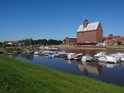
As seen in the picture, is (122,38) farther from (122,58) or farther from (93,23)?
(122,58)

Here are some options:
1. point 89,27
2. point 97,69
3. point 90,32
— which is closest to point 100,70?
point 97,69

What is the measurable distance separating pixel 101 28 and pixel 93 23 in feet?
36.0

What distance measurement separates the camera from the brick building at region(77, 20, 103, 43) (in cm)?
16912

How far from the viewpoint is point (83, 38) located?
605ft

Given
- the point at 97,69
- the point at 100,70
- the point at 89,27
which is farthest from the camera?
the point at 89,27

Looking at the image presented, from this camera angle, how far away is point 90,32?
176 m

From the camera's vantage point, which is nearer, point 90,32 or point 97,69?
point 97,69

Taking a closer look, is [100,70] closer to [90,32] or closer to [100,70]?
[100,70]

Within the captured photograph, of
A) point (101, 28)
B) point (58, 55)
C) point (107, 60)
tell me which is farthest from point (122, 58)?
point (101, 28)

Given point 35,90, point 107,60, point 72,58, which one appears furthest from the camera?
point 72,58

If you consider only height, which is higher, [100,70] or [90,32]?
[90,32]

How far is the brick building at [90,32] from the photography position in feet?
555

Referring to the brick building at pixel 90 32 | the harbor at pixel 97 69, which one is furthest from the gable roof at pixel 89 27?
the harbor at pixel 97 69

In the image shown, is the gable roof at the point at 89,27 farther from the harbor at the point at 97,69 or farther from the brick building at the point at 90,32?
the harbor at the point at 97,69
